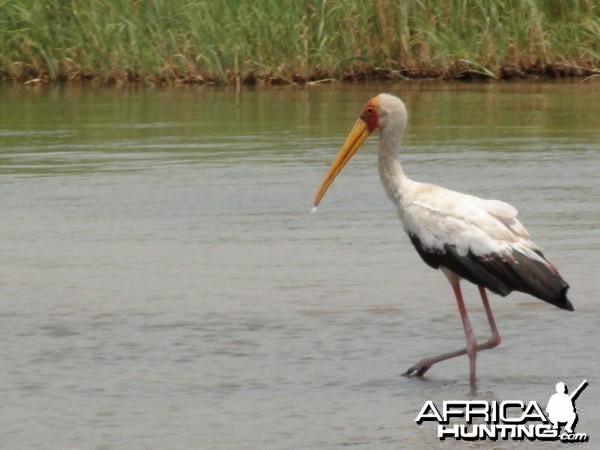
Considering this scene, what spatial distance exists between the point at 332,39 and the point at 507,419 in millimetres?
11418

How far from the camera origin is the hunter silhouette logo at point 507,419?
529cm

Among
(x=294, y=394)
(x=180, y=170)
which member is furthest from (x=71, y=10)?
(x=294, y=394)

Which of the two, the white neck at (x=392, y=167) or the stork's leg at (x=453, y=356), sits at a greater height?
the white neck at (x=392, y=167)

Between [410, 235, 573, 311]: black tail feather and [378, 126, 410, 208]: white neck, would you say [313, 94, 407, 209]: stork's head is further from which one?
[410, 235, 573, 311]: black tail feather

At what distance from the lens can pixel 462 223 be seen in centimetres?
614

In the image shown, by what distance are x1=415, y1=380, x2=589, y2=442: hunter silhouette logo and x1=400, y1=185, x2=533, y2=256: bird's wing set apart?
65cm

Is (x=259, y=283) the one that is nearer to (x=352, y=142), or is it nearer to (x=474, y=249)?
(x=352, y=142)

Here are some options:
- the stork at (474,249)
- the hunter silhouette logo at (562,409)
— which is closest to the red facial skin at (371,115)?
the stork at (474,249)

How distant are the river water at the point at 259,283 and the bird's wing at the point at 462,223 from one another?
51 cm

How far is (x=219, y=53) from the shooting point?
1680cm

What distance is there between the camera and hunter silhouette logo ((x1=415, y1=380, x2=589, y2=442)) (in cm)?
529

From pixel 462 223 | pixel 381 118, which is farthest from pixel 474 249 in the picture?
pixel 381 118

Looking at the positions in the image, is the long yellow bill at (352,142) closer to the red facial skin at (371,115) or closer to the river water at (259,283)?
the red facial skin at (371,115)

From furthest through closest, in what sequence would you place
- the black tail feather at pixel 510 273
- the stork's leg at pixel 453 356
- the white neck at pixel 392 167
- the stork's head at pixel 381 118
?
the stork's head at pixel 381 118 → the white neck at pixel 392 167 → the stork's leg at pixel 453 356 → the black tail feather at pixel 510 273
